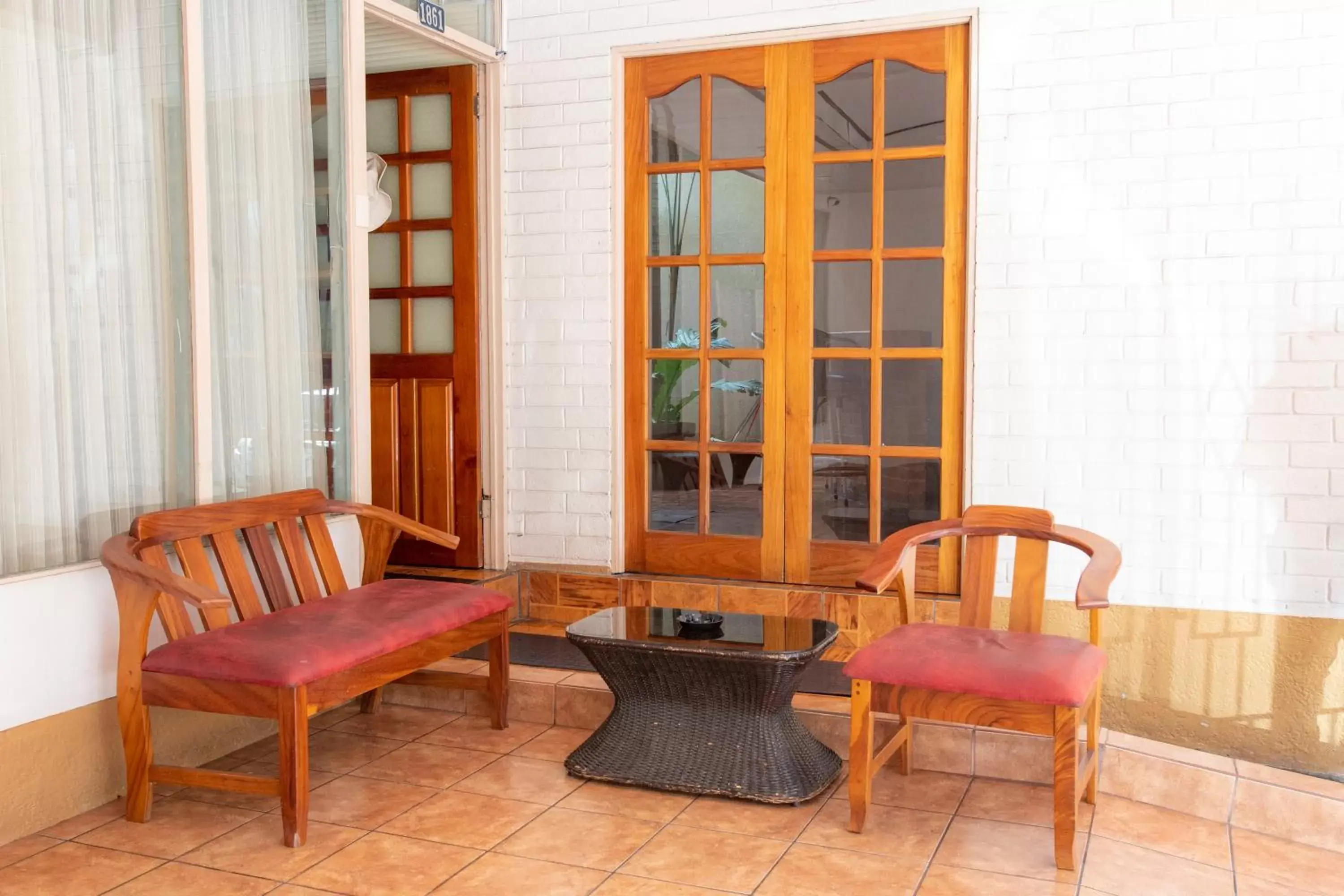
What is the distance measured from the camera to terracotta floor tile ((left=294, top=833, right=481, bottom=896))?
2775 mm

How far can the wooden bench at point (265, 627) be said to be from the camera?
9.84 ft

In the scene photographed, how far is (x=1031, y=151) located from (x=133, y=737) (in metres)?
3.52

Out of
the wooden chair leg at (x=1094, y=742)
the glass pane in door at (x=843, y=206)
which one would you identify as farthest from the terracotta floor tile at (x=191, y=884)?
the glass pane in door at (x=843, y=206)

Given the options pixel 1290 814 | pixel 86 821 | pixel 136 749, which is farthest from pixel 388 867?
pixel 1290 814

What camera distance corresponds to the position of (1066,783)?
285 centimetres

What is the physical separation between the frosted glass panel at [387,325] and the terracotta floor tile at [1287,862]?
287 cm

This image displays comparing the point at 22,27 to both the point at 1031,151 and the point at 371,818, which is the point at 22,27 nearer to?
the point at 371,818

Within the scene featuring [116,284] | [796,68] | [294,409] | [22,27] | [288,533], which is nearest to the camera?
[22,27]

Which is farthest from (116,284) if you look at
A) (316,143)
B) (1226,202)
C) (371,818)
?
(1226,202)

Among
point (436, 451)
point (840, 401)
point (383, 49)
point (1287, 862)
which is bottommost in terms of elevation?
point (1287, 862)

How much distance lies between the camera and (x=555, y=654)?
175 inches

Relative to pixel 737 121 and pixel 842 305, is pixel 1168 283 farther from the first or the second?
pixel 737 121

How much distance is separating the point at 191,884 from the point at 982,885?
1858 mm

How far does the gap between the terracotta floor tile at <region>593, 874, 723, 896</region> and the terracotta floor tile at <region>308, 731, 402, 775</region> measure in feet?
3.79
